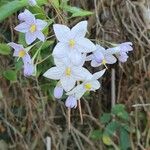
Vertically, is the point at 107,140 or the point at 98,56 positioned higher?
the point at 98,56

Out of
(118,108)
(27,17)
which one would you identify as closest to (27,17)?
(27,17)

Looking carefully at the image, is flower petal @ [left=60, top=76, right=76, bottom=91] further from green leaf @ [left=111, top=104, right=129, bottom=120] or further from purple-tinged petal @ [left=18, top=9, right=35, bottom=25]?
green leaf @ [left=111, top=104, right=129, bottom=120]

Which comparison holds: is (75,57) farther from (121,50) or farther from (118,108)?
(118,108)

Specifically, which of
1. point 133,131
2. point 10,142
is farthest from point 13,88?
point 133,131

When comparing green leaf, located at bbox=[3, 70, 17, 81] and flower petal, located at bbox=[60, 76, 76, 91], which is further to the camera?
green leaf, located at bbox=[3, 70, 17, 81]

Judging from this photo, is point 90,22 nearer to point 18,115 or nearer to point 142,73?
point 142,73

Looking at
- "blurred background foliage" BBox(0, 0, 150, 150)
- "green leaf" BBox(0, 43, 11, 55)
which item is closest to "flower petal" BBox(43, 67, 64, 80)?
"green leaf" BBox(0, 43, 11, 55)
